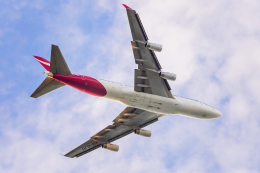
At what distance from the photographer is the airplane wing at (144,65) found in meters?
37.6

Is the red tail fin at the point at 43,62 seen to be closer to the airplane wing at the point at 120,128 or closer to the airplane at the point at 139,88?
the airplane at the point at 139,88

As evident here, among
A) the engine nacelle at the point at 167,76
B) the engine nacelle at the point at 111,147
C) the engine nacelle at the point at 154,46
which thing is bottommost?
the engine nacelle at the point at 111,147

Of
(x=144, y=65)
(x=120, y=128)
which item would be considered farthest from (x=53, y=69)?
(x=120, y=128)

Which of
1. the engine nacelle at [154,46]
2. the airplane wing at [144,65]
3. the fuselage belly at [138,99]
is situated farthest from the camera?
the fuselage belly at [138,99]

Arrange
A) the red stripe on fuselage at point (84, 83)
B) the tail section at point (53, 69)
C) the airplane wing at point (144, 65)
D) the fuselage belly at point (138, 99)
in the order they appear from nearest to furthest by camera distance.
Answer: the airplane wing at point (144, 65) → the tail section at point (53, 69) → the red stripe on fuselage at point (84, 83) → the fuselage belly at point (138, 99)

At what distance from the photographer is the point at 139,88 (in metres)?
42.3

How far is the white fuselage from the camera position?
4172 centimetres

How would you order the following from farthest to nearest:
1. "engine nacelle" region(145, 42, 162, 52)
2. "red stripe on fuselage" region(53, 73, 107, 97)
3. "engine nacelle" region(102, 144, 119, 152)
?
"engine nacelle" region(102, 144, 119, 152) < "red stripe on fuselage" region(53, 73, 107, 97) < "engine nacelle" region(145, 42, 162, 52)

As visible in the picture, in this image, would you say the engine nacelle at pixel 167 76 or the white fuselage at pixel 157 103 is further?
the white fuselage at pixel 157 103

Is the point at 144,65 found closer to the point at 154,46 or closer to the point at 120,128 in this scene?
the point at 154,46

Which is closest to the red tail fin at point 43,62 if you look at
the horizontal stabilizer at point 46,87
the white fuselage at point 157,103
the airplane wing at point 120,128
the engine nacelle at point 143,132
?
the horizontal stabilizer at point 46,87

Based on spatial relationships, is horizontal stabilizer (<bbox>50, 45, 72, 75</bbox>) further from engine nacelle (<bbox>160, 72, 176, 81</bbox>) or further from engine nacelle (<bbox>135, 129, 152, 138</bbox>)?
engine nacelle (<bbox>135, 129, 152, 138</bbox>)

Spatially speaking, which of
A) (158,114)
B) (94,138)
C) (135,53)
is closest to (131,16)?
(135,53)

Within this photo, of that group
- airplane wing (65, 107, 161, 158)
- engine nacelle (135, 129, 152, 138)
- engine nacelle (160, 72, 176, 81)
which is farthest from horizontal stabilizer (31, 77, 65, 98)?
engine nacelle (135, 129, 152, 138)
